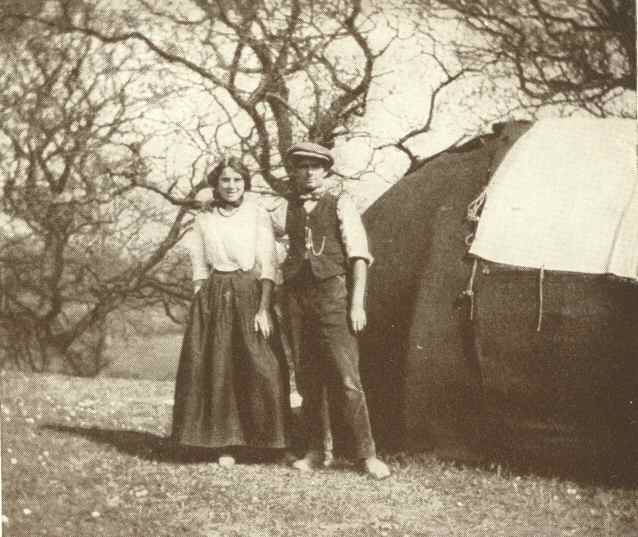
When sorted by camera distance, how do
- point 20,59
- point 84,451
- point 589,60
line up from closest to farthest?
point 84,451, point 20,59, point 589,60

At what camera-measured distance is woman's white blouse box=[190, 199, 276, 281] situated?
14.2 ft

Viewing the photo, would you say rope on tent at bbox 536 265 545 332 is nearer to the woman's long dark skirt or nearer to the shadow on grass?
the woman's long dark skirt

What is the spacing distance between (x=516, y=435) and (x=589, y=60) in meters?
3.38

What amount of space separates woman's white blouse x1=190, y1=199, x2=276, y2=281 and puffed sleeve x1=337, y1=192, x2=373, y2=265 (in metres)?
0.43

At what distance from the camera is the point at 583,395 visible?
379cm

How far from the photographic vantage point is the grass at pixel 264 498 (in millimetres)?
3361

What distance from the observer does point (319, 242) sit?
4.16 meters

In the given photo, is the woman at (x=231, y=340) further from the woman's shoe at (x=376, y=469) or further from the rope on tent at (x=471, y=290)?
the rope on tent at (x=471, y=290)

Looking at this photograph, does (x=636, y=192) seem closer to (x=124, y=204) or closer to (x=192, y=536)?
(x=192, y=536)

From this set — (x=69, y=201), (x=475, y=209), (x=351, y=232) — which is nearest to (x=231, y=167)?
(x=351, y=232)

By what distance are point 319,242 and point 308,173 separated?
1.17 ft

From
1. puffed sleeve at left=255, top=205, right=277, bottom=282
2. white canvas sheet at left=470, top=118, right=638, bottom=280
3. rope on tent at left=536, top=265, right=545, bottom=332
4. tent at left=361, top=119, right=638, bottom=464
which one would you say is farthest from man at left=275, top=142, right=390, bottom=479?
rope on tent at left=536, top=265, right=545, bottom=332

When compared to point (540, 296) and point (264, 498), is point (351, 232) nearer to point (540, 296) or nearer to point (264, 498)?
point (540, 296)

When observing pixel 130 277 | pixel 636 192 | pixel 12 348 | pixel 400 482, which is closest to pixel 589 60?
pixel 636 192
